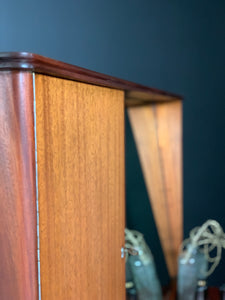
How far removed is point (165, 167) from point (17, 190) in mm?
2187

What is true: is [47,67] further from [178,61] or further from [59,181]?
[178,61]

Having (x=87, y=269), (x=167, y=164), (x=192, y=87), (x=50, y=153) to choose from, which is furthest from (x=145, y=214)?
(x=50, y=153)

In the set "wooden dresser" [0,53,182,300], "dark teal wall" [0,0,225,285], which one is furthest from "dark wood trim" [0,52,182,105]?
"dark teal wall" [0,0,225,285]

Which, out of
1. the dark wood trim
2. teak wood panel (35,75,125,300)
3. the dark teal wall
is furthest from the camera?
the dark teal wall

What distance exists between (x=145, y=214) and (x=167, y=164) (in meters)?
0.52

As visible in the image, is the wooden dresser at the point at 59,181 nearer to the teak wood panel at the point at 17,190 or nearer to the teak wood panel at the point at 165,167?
the teak wood panel at the point at 17,190

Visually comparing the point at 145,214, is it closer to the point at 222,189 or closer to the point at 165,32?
the point at 222,189

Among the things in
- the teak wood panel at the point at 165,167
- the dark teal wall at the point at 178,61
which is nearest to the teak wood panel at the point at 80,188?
the dark teal wall at the point at 178,61

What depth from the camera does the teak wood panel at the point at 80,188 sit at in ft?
4.15

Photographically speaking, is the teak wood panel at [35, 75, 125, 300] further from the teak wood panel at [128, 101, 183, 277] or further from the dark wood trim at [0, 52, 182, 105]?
the teak wood panel at [128, 101, 183, 277]

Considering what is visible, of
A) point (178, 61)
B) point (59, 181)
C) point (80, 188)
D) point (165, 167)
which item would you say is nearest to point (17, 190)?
point (59, 181)

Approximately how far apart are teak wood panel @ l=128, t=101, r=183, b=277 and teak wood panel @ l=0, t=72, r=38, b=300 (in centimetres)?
183

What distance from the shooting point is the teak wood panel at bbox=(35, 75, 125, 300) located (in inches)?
49.8

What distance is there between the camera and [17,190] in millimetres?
1196
